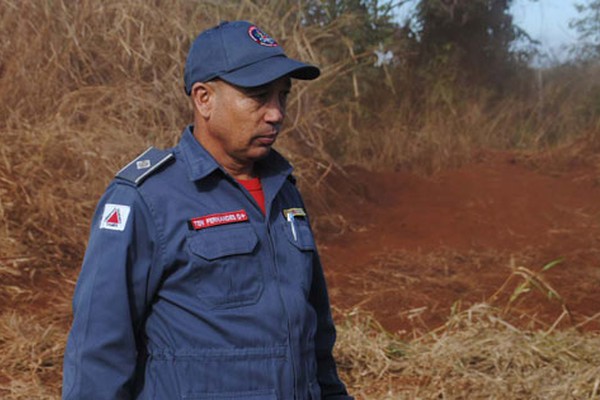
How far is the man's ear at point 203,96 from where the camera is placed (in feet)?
6.58

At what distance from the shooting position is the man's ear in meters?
2.01

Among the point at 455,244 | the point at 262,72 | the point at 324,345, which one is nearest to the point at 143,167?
the point at 262,72

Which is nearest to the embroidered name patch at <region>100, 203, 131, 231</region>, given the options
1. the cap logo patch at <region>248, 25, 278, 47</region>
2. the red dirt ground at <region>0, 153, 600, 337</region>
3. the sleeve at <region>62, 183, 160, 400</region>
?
the sleeve at <region>62, 183, 160, 400</region>

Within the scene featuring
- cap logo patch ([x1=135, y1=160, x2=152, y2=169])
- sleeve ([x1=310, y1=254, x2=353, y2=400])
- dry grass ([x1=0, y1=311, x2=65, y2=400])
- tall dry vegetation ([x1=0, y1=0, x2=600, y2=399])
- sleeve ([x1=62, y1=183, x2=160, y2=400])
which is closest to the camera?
sleeve ([x1=62, y1=183, x2=160, y2=400])

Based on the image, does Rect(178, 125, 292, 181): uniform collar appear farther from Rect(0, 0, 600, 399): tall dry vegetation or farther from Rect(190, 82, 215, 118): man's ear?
Rect(0, 0, 600, 399): tall dry vegetation

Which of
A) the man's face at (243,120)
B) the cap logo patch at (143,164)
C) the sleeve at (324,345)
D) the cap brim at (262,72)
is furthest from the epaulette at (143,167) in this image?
the sleeve at (324,345)

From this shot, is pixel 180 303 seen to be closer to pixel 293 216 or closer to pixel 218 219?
pixel 218 219

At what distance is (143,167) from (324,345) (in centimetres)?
72

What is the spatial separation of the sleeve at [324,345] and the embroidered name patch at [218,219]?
1.21ft

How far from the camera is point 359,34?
11.4 metres

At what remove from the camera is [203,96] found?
2.02 metres

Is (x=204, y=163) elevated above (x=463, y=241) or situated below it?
above

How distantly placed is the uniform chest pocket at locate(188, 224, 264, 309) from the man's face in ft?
0.78

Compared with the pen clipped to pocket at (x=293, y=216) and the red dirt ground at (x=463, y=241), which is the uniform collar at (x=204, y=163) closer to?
the pen clipped to pocket at (x=293, y=216)
